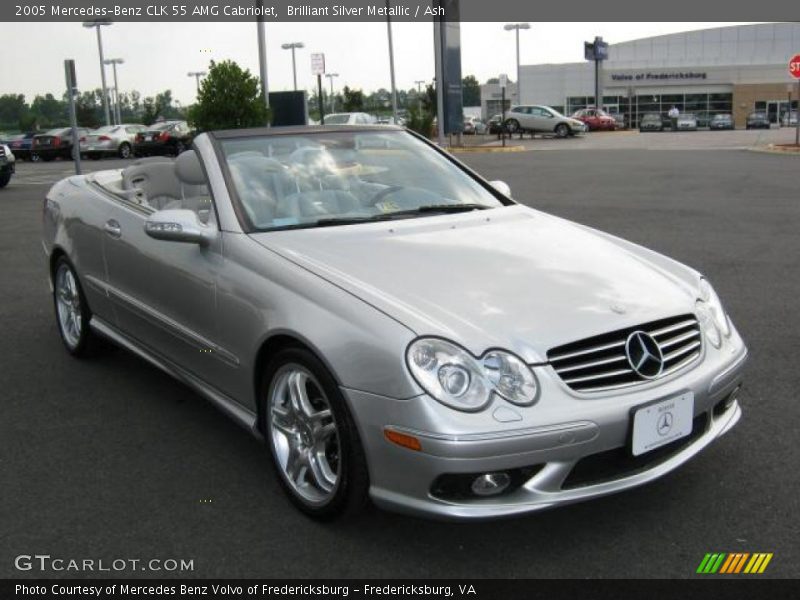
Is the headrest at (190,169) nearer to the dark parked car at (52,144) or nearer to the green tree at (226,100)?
the green tree at (226,100)

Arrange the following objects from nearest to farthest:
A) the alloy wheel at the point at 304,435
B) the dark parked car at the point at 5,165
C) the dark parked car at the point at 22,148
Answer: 1. the alloy wheel at the point at 304,435
2. the dark parked car at the point at 5,165
3. the dark parked car at the point at 22,148

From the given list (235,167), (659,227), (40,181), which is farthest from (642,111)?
(235,167)

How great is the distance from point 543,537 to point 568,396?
59cm

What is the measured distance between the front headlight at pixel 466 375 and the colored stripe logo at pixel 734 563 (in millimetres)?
830

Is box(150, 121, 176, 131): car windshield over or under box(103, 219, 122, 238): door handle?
over

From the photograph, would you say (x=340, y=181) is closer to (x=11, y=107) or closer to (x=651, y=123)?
(x=651, y=123)

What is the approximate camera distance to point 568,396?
2.90 m

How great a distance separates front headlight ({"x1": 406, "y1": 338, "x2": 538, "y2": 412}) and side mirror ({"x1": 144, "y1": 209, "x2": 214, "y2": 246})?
1.38 metres

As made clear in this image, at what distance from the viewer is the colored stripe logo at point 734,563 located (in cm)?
291

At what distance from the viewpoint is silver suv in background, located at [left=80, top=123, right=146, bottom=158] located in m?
33.5

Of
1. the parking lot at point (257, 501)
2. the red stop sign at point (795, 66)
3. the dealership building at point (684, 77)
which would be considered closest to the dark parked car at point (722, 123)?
the dealership building at point (684, 77)

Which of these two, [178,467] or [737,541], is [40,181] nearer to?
[178,467]

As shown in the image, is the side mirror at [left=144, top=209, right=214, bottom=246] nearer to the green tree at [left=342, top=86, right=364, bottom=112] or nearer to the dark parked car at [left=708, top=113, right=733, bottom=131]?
the green tree at [left=342, top=86, right=364, bottom=112]

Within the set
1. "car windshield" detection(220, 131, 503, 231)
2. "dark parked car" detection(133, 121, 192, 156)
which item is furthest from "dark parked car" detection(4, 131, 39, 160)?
"car windshield" detection(220, 131, 503, 231)
